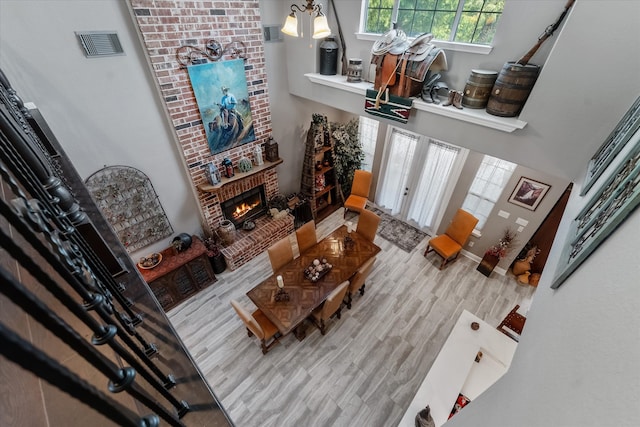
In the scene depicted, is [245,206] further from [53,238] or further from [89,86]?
[53,238]

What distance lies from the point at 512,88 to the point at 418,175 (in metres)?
2.65

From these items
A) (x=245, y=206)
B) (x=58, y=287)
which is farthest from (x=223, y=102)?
(x=58, y=287)

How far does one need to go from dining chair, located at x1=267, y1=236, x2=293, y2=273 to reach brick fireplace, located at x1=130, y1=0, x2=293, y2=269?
Answer: 930 mm

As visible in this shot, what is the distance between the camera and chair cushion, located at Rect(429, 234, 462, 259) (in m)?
4.57

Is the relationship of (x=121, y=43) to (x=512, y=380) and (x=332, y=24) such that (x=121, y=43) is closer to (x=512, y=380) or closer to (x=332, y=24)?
(x=332, y=24)

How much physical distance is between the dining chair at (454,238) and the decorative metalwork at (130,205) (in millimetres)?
4376

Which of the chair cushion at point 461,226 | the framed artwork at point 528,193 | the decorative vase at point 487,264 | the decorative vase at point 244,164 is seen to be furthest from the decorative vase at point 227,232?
the framed artwork at point 528,193

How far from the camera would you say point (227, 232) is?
171 inches

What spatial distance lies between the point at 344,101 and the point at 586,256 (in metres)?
3.32

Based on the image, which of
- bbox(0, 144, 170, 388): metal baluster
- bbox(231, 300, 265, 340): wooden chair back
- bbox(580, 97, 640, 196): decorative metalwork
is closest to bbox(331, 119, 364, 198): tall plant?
bbox(231, 300, 265, 340): wooden chair back

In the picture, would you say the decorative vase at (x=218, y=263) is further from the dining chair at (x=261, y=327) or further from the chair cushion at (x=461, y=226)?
the chair cushion at (x=461, y=226)

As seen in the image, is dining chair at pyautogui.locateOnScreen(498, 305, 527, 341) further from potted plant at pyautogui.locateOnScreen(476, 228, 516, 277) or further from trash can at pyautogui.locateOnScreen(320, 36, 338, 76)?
trash can at pyautogui.locateOnScreen(320, 36, 338, 76)

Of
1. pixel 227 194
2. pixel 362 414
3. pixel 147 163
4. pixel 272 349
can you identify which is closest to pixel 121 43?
pixel 147 163

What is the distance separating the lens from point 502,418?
0.84m
